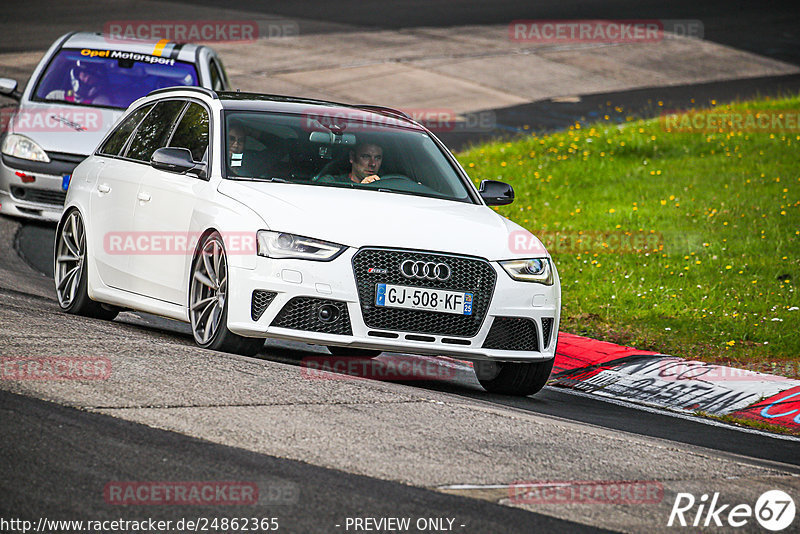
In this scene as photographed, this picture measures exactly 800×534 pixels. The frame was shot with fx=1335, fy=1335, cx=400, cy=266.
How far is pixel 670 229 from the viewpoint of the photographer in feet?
47.1

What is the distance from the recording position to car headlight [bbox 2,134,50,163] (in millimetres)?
13203

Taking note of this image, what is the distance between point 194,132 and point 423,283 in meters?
2.30

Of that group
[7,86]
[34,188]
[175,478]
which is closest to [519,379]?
[175,478]

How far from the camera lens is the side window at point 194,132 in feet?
28.9

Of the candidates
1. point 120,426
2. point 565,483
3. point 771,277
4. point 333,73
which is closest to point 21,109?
point 771,277

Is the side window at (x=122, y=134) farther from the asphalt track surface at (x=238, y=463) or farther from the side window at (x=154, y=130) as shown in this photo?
the asphalt track surface at (x=238, y=463)

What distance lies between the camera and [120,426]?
5.80 m

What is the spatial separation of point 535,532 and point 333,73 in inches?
873

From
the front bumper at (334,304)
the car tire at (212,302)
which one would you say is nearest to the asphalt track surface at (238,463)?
the front bumper at (334,304)

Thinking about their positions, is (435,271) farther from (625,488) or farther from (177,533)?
(177,533)

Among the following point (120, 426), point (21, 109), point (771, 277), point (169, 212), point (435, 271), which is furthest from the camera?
point (21, 109)

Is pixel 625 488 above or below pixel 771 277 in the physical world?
above

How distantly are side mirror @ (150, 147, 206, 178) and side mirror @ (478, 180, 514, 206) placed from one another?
194cm

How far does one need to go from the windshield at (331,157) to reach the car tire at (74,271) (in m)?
1.60
